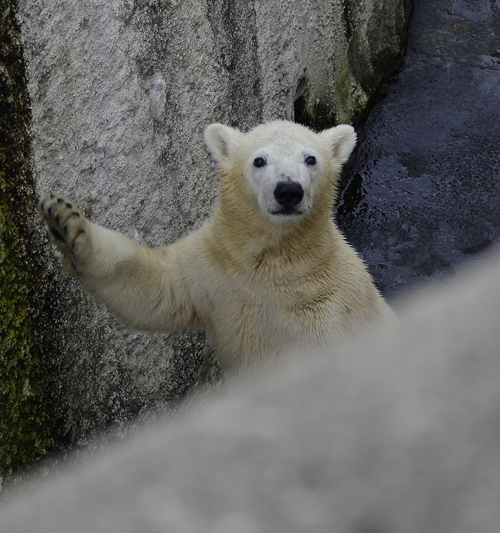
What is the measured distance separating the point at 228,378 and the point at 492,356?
2741 mm

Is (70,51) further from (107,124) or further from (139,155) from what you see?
(139,155)

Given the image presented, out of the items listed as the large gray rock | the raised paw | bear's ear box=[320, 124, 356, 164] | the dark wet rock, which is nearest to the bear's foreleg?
the raised paw

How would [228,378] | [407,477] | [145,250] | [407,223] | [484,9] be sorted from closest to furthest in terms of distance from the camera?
[407,477] → [145,250] → [228,378] → [407,223] → [484,9]

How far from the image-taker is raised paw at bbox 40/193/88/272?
8.41 feet

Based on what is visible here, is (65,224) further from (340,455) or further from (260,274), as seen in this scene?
(340,455)

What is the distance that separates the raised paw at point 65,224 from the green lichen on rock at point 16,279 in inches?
7.8

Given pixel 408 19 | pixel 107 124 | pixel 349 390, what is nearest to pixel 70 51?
pixel 107 124

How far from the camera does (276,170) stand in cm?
292

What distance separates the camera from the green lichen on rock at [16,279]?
260 cm

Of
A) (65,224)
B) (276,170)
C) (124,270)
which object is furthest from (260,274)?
(65,224)

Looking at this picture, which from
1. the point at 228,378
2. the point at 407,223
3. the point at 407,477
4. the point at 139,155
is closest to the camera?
the point at 407,477

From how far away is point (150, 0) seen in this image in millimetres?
3482

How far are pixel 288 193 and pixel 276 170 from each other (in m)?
0.15

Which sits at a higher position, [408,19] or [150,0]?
[150,0]
